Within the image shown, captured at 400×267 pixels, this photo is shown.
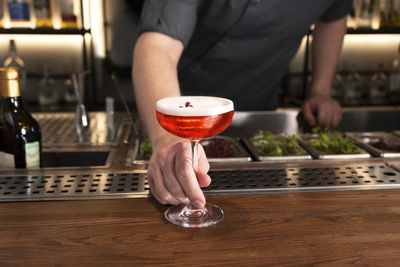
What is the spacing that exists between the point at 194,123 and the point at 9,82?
1.86 feet

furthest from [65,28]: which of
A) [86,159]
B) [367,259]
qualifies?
[367,259]

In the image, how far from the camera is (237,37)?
1832 millimetres

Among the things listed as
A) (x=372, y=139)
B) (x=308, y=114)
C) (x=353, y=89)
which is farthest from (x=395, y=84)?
(x=372, y=139)

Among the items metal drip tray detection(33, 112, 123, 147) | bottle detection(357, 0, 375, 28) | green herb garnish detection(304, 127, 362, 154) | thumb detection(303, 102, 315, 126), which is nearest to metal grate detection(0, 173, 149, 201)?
metal drip tray detection(33, 112, 123, 147)

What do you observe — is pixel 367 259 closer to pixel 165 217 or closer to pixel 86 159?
pixel 165 217

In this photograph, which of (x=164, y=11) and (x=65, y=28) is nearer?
(x=164, y=11)

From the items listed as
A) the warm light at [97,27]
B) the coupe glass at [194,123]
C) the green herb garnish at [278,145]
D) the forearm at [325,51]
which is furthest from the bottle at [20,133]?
the warm light at [97,27]

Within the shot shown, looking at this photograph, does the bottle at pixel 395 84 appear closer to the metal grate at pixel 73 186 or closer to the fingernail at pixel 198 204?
the metal grate at pixel 73 186

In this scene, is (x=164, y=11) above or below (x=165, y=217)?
above

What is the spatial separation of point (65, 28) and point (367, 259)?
10.2 ft

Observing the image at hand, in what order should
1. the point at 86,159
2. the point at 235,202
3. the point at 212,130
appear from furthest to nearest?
the point at 86,159 < the point at 235,202 < the point at 212,130

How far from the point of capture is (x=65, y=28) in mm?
3338

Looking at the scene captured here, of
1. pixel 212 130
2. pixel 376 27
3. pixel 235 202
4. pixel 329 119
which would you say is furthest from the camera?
pixel 376 27

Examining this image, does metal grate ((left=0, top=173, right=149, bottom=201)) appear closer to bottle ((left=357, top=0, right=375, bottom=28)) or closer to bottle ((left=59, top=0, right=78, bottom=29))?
bottle ((left=59, top=0, right=78, bottom=29))
